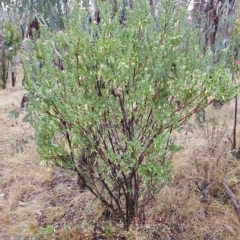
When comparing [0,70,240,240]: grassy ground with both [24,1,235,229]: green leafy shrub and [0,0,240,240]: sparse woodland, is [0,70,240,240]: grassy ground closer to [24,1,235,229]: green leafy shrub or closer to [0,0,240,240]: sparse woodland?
[0,0,240,240]: sparse woodland

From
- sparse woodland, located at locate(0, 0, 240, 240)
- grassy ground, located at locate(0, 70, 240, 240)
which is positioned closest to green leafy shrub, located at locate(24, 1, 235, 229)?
sparse woodland, located at locate(0, 0, 240, 240)

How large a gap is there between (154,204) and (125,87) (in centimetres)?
127

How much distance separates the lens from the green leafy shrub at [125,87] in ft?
5.77

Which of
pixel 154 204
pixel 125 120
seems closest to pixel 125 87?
pixel 125 120

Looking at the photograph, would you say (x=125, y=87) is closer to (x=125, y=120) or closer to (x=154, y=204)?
(x=125, y=120)

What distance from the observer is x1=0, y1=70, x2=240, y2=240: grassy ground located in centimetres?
250

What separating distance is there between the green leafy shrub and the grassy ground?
0.54 metres

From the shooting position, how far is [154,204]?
2.80 metres

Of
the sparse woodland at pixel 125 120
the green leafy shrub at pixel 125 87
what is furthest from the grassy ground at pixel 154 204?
the green leafy shrub at pixel 125 87

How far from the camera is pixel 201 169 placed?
308 cm

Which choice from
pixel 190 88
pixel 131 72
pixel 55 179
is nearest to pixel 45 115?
pixel 131 72

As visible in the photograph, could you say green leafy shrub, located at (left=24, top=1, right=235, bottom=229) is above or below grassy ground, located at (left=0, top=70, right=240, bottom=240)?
above

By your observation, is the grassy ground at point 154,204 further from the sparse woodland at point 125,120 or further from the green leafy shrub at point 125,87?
the green leafy shrub at point 125,87

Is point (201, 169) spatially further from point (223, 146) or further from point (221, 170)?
point (223, 146)
